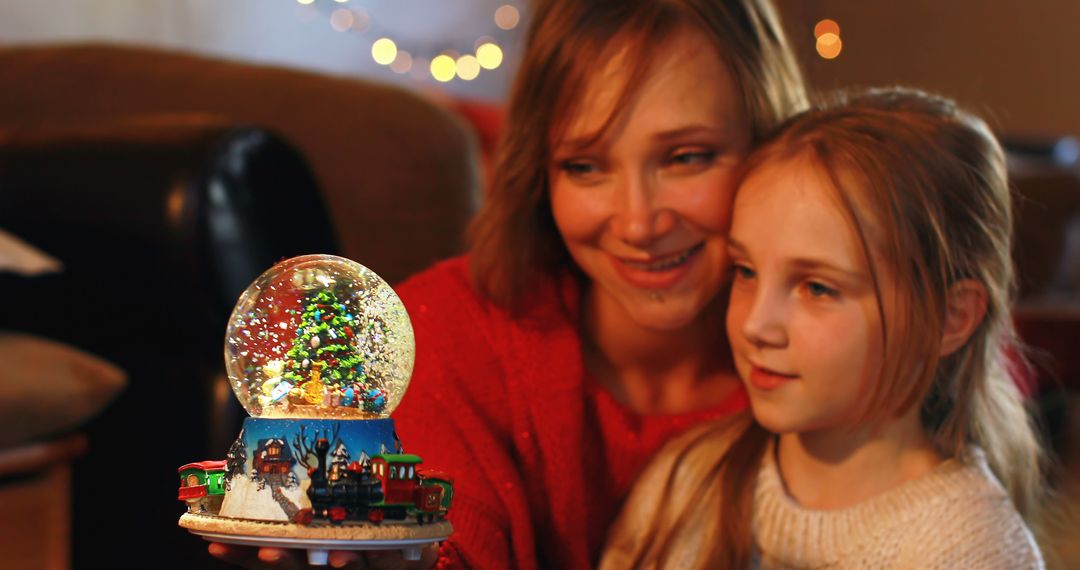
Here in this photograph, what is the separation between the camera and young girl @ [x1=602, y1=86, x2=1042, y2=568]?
3.96 ft

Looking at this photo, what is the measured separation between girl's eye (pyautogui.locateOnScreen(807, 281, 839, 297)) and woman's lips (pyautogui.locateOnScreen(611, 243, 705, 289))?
0.22 m

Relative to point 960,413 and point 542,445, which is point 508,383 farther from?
point 960,413

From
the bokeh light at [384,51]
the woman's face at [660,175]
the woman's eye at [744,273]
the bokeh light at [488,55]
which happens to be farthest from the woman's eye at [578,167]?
the bokeh light at [488,55]

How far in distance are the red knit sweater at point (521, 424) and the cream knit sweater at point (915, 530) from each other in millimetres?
229

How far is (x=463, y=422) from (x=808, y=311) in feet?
1.43

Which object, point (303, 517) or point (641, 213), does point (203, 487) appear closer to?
point (303, 517)

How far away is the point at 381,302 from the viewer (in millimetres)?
995

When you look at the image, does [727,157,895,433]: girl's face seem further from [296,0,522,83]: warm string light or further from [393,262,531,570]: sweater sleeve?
[296,0,522,83]: warm string light

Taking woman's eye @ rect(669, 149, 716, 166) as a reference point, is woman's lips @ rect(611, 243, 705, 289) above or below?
below

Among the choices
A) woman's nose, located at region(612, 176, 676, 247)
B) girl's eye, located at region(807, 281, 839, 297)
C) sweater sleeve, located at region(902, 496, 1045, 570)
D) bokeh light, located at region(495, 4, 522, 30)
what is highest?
bokeh light, located at region(495, 4, 522, 30)

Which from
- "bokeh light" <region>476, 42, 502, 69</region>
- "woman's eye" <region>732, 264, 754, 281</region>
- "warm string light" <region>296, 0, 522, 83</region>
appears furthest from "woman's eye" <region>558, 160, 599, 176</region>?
"bokeh light" <region>476, 42, 502, 69</region>

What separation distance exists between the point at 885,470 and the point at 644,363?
1.29ft

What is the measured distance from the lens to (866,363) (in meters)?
1.22

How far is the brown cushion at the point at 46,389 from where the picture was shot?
153cm
